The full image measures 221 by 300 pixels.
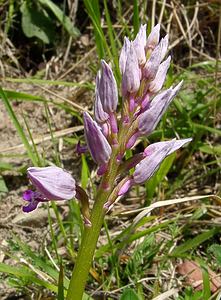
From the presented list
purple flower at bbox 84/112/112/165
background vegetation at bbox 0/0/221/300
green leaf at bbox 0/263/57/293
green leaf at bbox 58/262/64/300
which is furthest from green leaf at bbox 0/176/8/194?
purple flower at bbox 84/112/112/165

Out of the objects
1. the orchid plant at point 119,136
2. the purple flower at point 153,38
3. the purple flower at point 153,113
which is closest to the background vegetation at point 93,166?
the orchid plant at point 119,136

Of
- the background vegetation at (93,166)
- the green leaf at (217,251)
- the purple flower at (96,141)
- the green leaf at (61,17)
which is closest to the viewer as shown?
the purple flower at (96,141)

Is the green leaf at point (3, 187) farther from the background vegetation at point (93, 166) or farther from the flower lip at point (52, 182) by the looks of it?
the flower lip at point (52, 182)

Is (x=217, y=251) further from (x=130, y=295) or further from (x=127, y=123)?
(x=127, y=123)

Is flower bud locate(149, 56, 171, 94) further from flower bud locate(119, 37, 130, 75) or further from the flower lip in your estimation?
the flower lip

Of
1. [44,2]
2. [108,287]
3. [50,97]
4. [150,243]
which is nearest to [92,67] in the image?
[50,97]

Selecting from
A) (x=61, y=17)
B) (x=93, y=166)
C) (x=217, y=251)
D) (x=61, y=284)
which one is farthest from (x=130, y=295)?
(x=61, y=17)

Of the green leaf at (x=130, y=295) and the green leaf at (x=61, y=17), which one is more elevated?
the green leaf at (x=61, y=17)

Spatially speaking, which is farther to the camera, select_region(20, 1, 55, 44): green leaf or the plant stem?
select_region(20, 1, 55, 44): green leaf
